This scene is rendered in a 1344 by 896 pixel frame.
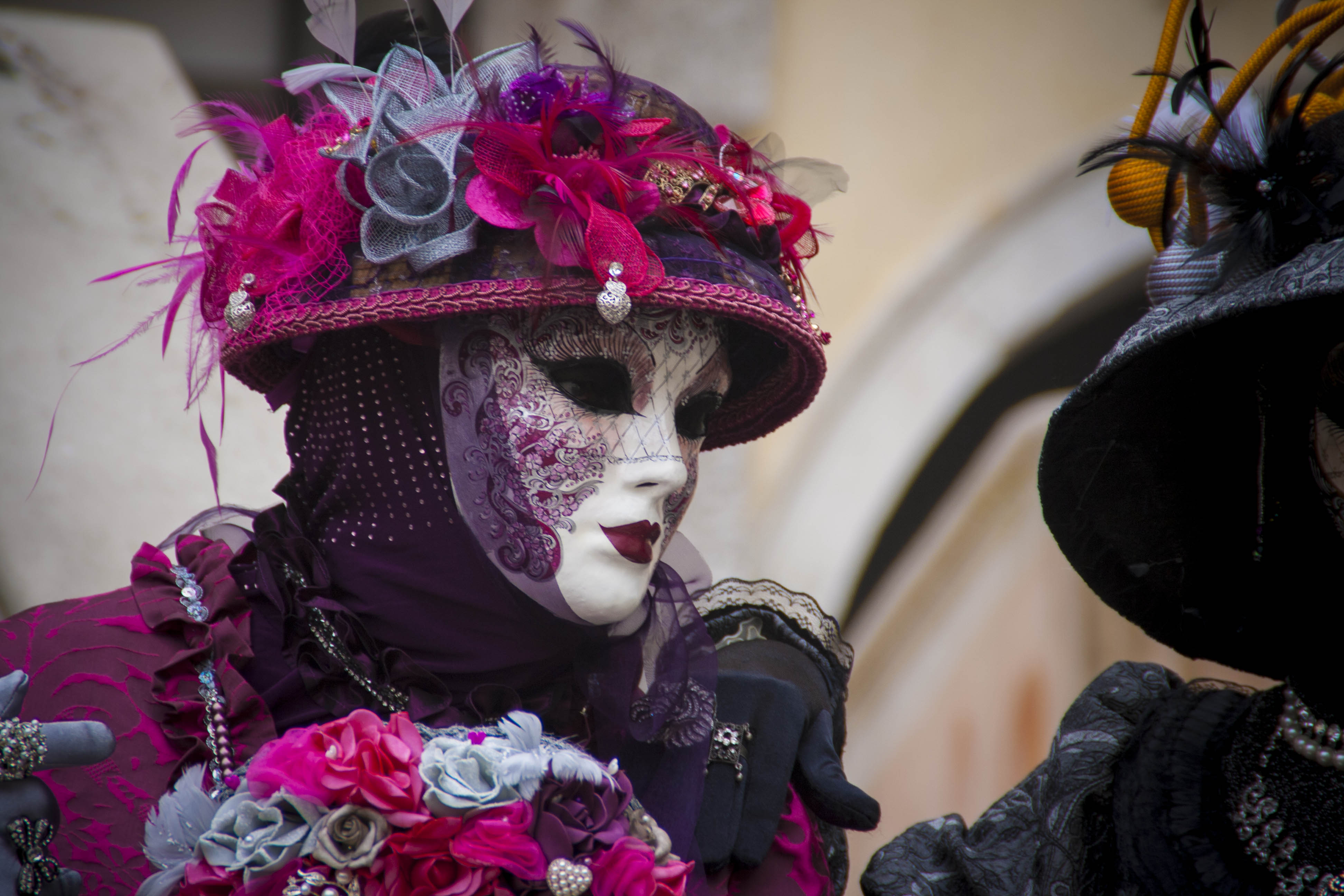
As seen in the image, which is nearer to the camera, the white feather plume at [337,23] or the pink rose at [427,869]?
the pink rose at [427,869]

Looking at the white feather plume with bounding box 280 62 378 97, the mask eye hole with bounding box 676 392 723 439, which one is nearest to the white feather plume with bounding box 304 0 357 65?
the white feather plume with bounding box 280 62 378 97

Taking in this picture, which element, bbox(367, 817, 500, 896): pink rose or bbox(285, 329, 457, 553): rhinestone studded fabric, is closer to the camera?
bbox(367, 817, 500, 896): pink rose

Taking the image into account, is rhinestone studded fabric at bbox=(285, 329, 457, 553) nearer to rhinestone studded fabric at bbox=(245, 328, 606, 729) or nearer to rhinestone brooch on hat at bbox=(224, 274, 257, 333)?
rhinestone studded fabric at bbox=(245, 328, 606, 729)

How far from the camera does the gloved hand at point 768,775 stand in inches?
55.9

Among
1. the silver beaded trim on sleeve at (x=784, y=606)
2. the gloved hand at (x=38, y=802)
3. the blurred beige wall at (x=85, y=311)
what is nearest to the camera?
the gloved hand at (x=38, y=802)

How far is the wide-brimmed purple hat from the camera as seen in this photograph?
1312 mm

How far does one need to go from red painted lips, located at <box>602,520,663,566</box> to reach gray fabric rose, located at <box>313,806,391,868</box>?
17.0 inches

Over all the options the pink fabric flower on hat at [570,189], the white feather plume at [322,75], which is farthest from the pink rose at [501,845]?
the white feather plume at [322,75]

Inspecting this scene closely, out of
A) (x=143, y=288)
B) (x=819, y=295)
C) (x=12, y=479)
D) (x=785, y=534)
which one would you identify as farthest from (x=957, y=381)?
(x=12, y=479)

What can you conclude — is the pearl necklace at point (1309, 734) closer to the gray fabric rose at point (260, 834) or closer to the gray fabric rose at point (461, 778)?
the gray fabric rose at point (461, 778)

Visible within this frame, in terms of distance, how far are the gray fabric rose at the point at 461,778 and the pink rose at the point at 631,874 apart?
0.37 ft

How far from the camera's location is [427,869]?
3.50ft

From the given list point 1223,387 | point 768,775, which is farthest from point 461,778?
point 1223,387

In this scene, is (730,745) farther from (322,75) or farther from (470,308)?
(322,75)
